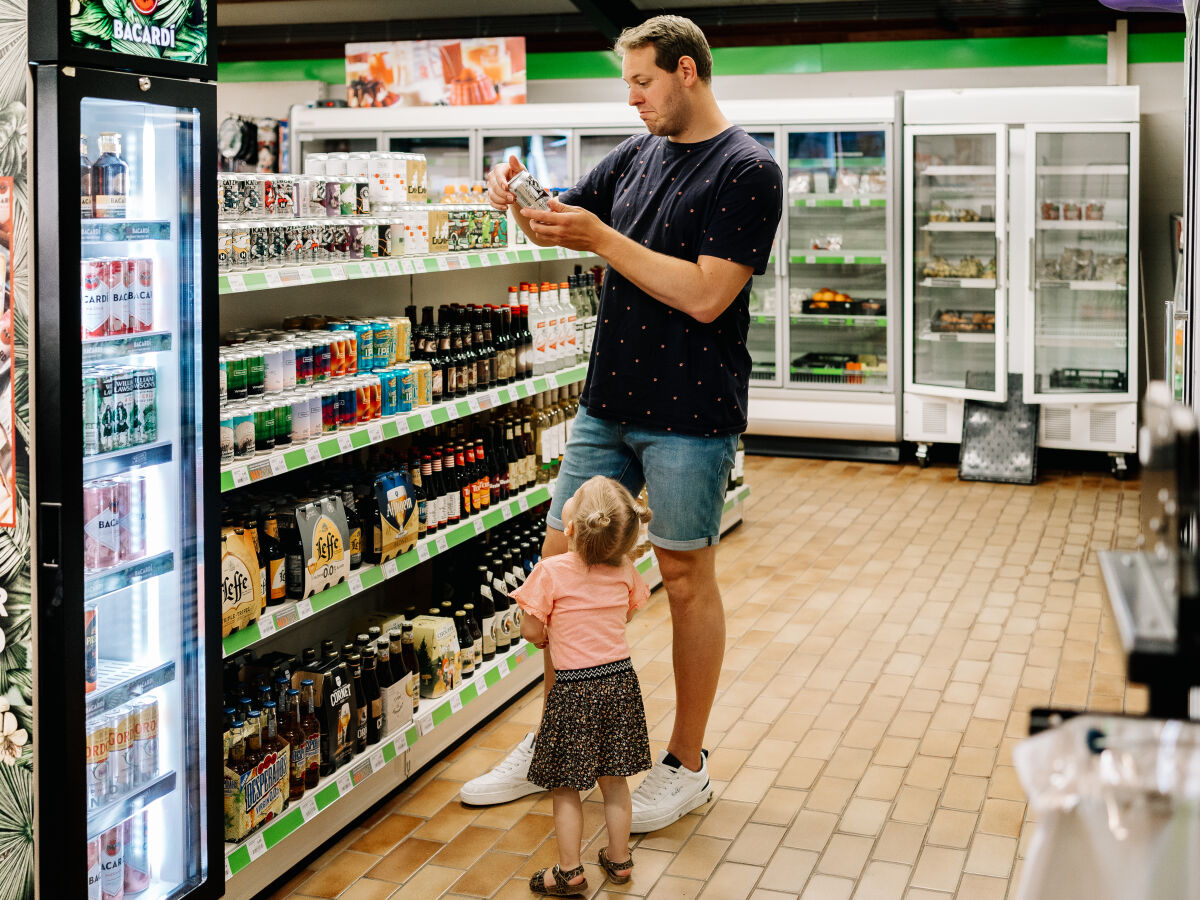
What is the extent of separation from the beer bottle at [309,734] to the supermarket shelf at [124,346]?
1.04 meters

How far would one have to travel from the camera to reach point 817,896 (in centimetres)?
312

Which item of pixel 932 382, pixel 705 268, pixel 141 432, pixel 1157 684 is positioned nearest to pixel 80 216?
pixel 141 432

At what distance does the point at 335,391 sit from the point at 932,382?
6.09m

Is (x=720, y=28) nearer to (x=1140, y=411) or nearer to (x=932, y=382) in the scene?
(x=932, y=382)

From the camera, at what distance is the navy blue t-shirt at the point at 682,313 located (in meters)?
3.22

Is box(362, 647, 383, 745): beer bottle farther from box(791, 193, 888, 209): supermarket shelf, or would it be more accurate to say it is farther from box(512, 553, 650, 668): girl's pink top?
box(791, 193, 888, 209): supermarket shelf

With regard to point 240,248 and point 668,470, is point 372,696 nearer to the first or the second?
point 668,470

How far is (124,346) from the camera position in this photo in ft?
8.39

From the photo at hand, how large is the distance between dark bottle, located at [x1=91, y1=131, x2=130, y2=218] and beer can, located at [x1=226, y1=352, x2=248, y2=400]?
0.71m

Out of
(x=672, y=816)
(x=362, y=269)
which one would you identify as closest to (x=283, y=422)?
(x=362, y=269)

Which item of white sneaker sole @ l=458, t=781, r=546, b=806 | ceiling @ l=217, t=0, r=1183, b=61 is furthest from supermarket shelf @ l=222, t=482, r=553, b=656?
ceiling @ l=217, t=0, r=1183, b=61

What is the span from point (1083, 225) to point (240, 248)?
6586 millimetres

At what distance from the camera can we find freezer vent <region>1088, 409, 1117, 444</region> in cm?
834

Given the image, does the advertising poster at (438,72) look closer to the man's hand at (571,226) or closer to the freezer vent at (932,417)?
the freezer vent at (932,417)
